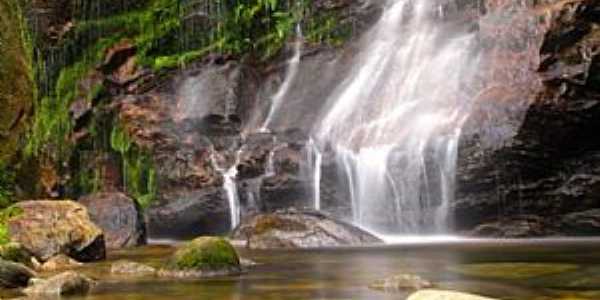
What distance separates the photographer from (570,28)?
23.7m

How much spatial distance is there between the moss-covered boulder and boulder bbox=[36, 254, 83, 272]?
2.94m

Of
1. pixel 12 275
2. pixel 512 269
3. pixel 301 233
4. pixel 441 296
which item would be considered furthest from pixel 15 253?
pixel 441 296

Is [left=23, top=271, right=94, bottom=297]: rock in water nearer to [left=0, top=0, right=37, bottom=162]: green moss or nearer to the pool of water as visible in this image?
the pool of water

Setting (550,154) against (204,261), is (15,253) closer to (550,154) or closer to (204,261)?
(204,261)

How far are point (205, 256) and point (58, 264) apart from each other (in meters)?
4.04

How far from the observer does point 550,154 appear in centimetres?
2314

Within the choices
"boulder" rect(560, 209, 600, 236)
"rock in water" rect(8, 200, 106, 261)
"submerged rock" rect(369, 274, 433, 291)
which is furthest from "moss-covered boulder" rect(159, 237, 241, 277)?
"boulder" rect(560, 209, 600, 236)

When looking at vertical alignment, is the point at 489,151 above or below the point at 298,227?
above

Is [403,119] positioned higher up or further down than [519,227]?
higher up

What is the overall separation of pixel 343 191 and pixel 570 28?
770cm

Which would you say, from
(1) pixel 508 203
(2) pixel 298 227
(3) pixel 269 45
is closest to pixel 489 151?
(1) pixel 508 203

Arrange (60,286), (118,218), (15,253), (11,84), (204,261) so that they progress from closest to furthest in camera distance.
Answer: (60,286)
(11,84)
(204,261)
(15,253)
(118,218)

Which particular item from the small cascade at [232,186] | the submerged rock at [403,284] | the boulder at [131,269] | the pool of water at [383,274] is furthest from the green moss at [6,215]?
the small cascade at [232,186]

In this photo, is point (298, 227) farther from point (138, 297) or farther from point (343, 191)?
point (138, 297)
